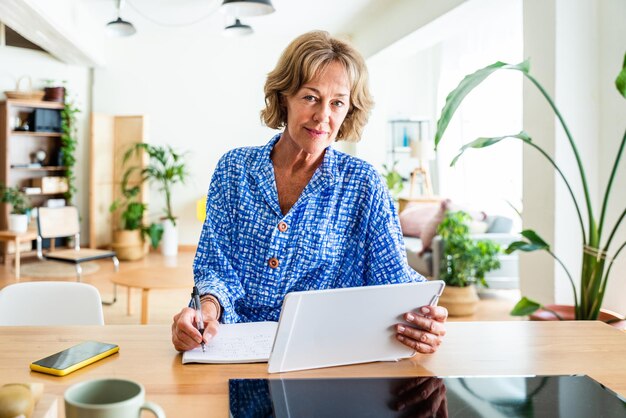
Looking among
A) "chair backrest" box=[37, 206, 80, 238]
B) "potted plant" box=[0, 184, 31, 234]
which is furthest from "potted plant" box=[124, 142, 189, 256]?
"potted plant" box=[0, 184, 31, 234]

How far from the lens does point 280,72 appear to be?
1.70m

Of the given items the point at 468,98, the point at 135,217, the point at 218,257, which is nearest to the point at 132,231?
the point at 135,217

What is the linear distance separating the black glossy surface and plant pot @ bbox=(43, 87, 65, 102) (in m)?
8.22

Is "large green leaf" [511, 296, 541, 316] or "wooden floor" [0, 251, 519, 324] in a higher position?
"large green leaf" [511, 296, 541, 316]

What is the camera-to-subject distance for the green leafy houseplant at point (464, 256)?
534 centimetres

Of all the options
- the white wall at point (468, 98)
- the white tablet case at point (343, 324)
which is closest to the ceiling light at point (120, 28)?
the white wall at point (468, 98)

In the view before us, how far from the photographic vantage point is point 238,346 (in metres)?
1.36

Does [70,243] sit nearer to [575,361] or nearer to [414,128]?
[414,128]

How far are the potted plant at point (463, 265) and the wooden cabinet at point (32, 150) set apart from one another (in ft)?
18.4

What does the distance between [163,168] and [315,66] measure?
25.4 ft

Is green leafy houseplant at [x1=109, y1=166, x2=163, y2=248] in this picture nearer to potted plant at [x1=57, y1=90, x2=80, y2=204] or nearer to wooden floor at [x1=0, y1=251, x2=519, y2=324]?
potted plant at [x1=57, y1=90, x2=80, y2=204]

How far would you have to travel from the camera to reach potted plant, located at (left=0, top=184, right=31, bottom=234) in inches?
291

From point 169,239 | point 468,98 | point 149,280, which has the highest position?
point 468,98

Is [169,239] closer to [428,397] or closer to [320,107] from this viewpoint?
[320,107]
